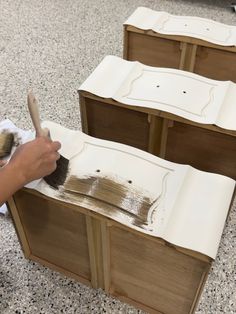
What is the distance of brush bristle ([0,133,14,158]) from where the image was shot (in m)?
1.18

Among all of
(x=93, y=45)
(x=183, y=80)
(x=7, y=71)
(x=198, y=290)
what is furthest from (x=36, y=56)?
(x=198, y=290)

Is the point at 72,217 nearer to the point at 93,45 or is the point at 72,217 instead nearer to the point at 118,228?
the point at 118,228

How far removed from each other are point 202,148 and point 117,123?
31 centimetres

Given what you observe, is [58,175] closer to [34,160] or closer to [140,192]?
[34,160]

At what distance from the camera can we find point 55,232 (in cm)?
97

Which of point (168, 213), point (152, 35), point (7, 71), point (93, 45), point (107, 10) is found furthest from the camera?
point (107, 10)

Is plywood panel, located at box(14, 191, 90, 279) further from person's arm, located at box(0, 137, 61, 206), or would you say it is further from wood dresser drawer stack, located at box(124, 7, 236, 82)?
wood dresser drawer stack, located at box(124, 7, 236, 82)

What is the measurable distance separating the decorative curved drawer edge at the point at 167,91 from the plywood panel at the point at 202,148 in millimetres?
47

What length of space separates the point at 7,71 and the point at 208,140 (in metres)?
1.26

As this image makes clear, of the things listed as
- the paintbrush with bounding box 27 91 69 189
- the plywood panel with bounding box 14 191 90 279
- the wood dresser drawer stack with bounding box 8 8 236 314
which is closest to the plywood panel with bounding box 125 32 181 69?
the wood dresser drawer stack with bounding box 8 8 236 314

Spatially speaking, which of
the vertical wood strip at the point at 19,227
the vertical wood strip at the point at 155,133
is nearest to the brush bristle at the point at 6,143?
the vertical wood strip at the point at 19,227

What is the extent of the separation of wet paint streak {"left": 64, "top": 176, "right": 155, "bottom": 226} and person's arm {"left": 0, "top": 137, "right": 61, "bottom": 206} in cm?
7

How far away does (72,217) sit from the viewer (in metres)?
0.89

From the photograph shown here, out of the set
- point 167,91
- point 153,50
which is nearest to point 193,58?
point 153,50
